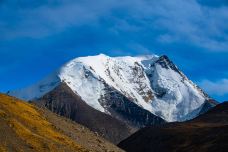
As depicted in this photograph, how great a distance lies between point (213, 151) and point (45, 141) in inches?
5456

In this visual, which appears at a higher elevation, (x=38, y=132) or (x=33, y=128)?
(x=33, y=128)

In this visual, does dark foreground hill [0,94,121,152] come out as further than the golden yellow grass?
No

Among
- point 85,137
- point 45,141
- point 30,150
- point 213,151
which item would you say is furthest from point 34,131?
point 213,151

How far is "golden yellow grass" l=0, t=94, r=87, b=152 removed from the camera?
161 feet

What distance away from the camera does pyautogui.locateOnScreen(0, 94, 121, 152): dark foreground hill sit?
155ft

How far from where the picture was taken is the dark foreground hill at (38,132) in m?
47.3

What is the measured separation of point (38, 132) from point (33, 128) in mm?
813

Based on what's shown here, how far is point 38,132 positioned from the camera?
175 feet

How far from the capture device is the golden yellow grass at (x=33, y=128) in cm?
4902

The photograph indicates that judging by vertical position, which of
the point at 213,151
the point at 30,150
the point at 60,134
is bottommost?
the point at 30,150

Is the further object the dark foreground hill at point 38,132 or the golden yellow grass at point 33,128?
the golden yellow grass at point 33,128

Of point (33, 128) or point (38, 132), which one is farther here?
point (33, 128)

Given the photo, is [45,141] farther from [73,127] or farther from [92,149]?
[73,127]

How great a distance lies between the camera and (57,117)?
66.2 metres
